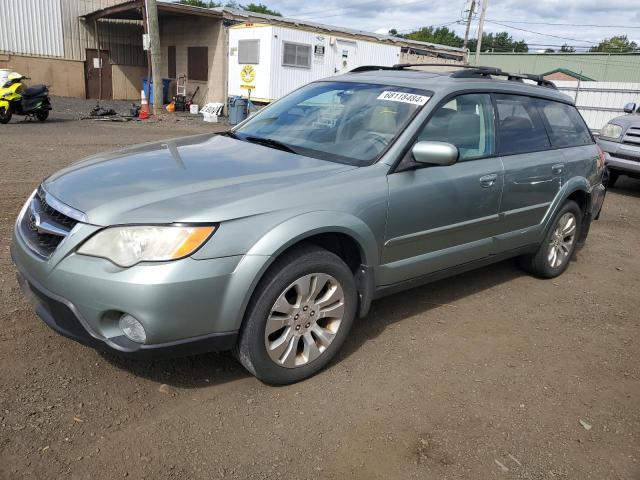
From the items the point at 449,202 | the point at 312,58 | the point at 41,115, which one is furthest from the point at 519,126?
the point at 312,58

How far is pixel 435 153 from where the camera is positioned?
326cm

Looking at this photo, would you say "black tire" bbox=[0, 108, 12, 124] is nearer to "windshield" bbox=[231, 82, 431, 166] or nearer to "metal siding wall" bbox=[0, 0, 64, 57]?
"metal siding wall" bbox=[0, 0, 64, 57]

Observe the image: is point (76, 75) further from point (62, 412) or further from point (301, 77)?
point (62, 412)

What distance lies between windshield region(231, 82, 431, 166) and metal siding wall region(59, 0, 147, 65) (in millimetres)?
23269

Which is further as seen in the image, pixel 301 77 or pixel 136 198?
pixel 301 77

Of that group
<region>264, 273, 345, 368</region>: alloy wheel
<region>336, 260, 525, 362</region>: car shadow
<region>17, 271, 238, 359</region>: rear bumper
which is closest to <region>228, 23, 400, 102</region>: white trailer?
<region>336, 260, 525, 362</region>: car shadow

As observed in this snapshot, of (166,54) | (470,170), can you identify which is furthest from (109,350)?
(166,54)

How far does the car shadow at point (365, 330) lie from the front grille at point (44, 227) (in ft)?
2.52

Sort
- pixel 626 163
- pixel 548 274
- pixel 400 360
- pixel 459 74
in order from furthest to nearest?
pixel 626 163
pixel 548 274
pixel 459 74
pixel 400 360

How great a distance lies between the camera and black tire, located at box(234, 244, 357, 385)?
9.04ft

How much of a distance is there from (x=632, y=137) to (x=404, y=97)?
775cm

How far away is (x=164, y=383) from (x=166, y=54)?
2435 centimetres

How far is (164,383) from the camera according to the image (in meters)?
3.00

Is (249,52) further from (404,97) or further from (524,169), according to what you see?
(404,97)
